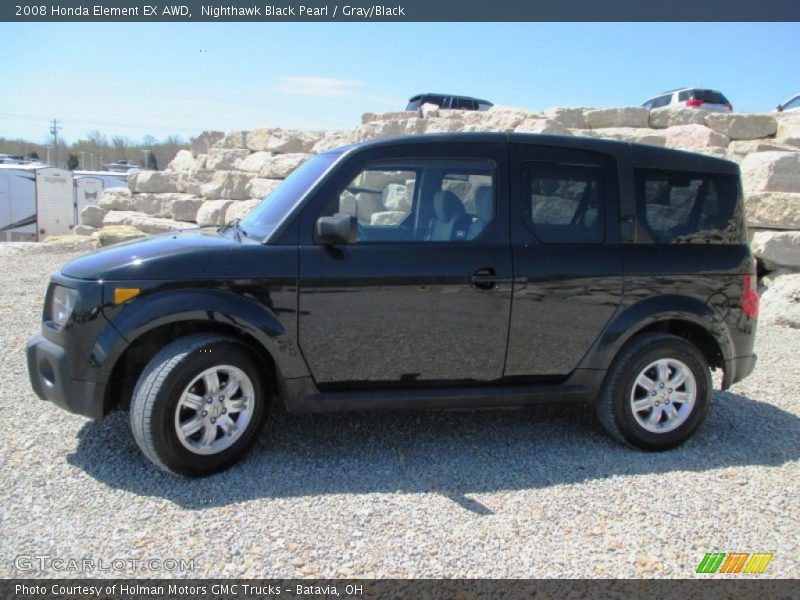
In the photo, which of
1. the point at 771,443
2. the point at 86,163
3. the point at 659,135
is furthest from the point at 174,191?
the point at 86,163

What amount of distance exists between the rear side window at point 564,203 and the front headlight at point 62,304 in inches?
108

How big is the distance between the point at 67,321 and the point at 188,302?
69cm

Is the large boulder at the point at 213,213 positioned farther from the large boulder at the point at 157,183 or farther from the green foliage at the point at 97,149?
the green foliage at the point at 97,149

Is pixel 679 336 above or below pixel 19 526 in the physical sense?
above

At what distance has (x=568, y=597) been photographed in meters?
2.72

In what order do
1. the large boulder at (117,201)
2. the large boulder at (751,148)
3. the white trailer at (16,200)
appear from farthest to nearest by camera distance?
the white trailer at (16,200), the large boulder at (117,201), the large boulder at (751,148)

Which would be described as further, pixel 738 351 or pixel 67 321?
pixel 738 351

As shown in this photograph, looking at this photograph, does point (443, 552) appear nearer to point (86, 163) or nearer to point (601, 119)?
point (601, 119)

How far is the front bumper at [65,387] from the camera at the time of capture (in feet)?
11.7

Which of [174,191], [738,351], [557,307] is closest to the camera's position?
[557,307]

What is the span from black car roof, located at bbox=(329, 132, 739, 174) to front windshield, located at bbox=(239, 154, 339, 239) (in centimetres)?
17

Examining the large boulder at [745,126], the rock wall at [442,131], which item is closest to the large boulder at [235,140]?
the rock wall at [442,131]

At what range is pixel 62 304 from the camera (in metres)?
3.71

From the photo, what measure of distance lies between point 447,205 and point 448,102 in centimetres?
2031
